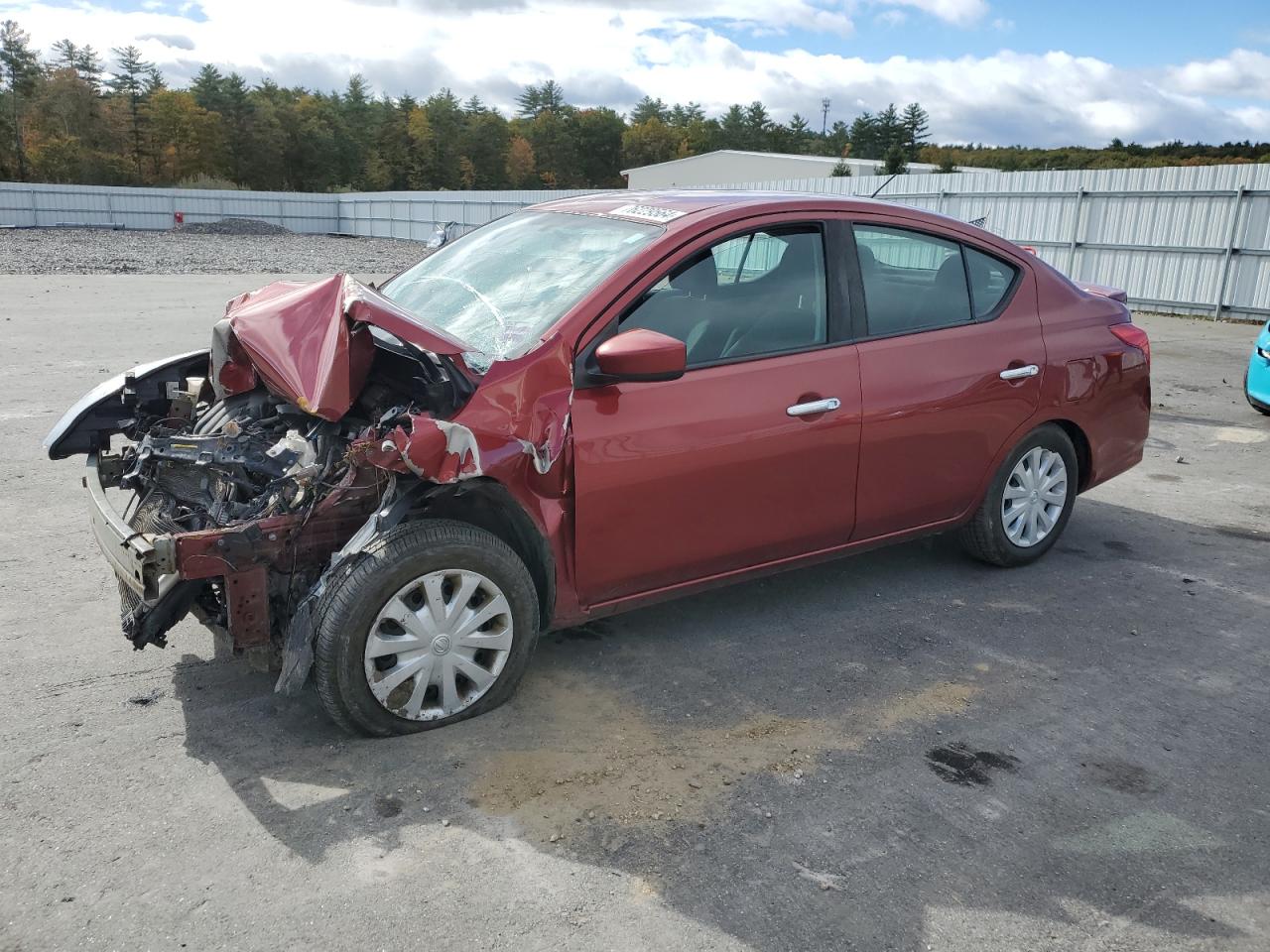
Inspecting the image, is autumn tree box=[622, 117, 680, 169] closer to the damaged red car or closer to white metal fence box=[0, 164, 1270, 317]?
white metal fence box=[0, 164, 1270, 317]

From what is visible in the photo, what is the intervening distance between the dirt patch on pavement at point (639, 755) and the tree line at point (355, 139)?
1518 inches

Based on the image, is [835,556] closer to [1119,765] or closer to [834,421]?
[834,421]

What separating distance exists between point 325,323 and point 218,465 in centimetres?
60

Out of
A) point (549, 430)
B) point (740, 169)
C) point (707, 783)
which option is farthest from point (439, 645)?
point (740, 169)

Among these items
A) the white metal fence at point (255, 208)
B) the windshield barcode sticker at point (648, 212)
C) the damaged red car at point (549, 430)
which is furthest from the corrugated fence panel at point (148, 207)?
the windshield barcode sticker at point (648, 212)

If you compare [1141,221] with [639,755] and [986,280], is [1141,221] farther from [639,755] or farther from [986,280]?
[639,755]

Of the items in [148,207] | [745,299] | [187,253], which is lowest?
[187,253]

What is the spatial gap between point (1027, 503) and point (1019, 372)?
2.36ft

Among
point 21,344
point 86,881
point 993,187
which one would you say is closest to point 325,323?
point 86,881

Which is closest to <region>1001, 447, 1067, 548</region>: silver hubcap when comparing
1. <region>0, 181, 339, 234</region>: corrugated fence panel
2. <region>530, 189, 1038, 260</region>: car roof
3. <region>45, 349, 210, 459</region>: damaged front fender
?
<region>530, 189, 1038, 260</region>: car roof

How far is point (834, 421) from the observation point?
4086mm

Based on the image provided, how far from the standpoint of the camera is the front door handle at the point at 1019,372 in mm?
4680

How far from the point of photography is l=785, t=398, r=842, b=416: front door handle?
396 cm

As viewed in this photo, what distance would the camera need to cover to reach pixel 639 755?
3383 millimetres
